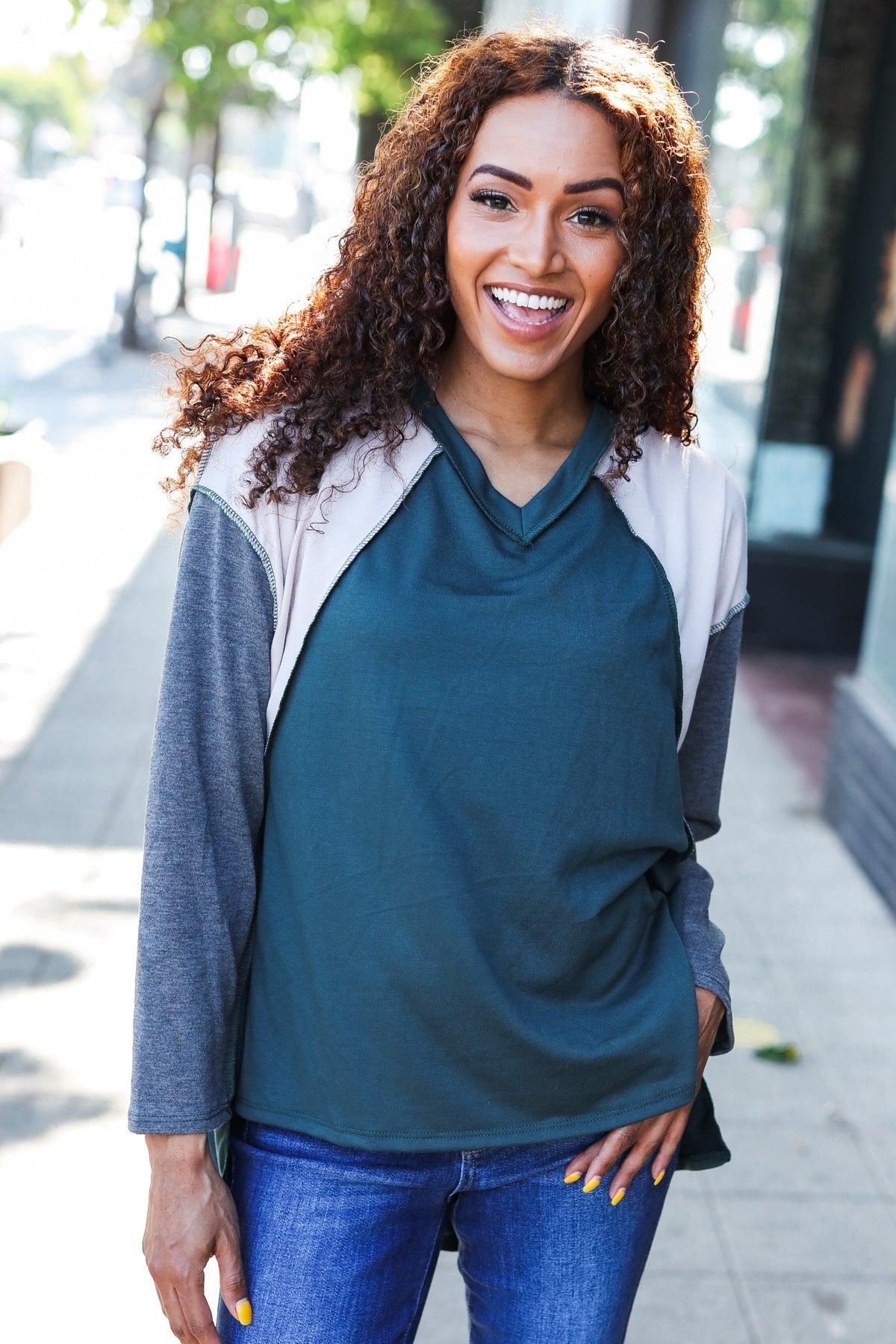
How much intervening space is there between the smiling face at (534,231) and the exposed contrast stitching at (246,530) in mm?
361

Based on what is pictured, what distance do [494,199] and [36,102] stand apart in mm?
81610

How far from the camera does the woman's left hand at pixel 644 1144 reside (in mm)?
1707

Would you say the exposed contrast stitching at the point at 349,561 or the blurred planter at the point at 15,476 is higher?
the exposed contrast stitching at the point at 349,561

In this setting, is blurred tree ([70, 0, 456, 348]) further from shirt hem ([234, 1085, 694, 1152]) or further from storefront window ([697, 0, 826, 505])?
shirt hem ([234, 1085, 694, 1152])

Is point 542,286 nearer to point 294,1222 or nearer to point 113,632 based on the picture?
point 294,1222

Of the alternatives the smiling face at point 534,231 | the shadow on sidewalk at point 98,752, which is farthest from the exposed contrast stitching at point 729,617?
the shadow on sidewalk at point 98,752

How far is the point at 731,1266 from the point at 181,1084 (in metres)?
2.05

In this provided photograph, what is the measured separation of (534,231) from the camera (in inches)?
66.3

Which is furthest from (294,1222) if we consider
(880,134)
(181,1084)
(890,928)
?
(880,134)

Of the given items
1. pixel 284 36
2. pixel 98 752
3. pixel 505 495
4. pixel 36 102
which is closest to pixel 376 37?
pixel 284 36

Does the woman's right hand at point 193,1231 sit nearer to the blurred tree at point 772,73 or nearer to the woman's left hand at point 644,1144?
the woman's left hand at point 644,1144

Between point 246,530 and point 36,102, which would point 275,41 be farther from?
point 36,102

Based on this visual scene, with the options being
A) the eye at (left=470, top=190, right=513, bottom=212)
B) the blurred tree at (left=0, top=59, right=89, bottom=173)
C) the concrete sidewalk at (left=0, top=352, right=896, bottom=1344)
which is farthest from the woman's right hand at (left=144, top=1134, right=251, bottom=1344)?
the blurred tree at (left=0, top=59, right=89, bottom=173)

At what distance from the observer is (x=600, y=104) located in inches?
66.2
